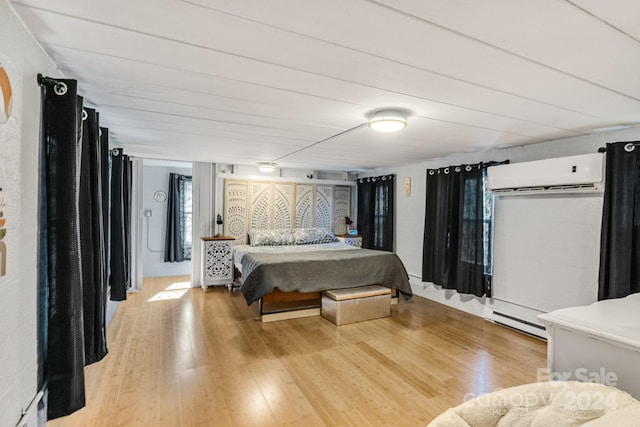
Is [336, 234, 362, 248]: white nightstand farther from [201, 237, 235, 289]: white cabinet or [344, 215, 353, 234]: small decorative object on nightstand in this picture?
[201, 237, 235, 289]: white cabinet

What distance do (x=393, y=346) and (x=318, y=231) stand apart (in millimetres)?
2853

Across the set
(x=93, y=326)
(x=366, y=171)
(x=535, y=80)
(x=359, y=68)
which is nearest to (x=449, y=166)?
(x=366, y=171)

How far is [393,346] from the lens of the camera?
295 cm

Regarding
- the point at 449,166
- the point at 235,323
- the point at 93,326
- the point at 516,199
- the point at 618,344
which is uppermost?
the point at 449,166

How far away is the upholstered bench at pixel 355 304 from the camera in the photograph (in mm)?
3527

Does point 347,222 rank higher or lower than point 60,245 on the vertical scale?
lower

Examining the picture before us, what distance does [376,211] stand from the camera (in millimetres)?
5680

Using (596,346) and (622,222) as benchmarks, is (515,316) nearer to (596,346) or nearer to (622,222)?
(622,222)

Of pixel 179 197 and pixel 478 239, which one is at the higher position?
pixel 179 197

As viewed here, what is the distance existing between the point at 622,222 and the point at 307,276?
2.94 metres

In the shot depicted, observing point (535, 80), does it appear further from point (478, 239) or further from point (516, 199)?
point (478, 239)

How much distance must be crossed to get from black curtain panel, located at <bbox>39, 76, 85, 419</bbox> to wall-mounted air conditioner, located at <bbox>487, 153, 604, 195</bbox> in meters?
3.64

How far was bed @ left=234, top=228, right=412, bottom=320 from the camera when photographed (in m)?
3.52

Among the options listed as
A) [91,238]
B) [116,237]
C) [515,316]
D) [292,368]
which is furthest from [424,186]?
[91,238]
